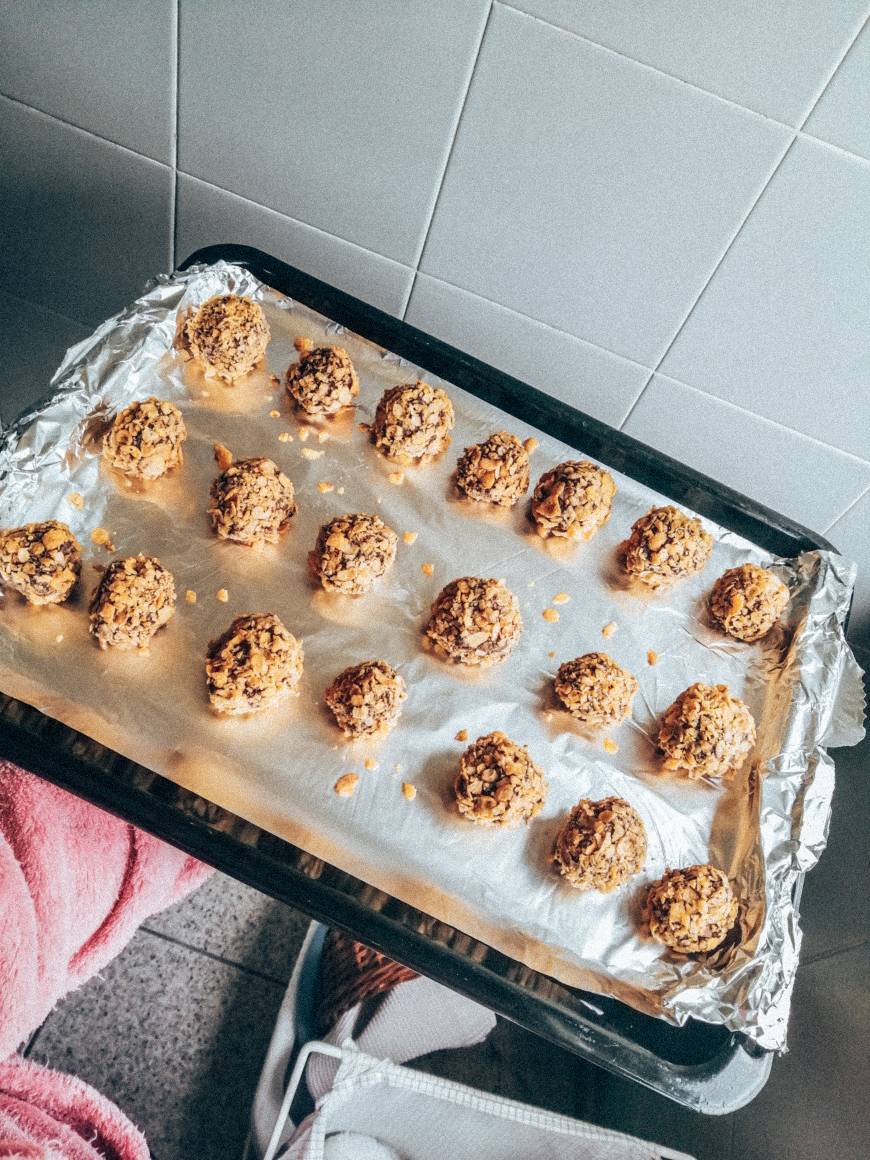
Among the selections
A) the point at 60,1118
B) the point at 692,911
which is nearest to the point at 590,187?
the point at 692,911

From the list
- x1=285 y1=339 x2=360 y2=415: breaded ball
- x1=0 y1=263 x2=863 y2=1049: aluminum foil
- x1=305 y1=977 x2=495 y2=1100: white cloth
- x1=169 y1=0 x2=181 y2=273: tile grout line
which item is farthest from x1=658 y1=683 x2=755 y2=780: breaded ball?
x1=169 y1=0 x2=181 y2=273: tile grout line

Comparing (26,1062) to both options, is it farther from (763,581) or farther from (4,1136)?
(763,581)

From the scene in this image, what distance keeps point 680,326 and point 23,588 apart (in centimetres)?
92

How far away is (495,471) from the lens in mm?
1123

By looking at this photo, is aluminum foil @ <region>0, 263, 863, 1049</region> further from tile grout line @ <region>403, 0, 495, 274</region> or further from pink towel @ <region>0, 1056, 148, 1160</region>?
pink towel @ <region>0, 1056, 148, 1160</region>

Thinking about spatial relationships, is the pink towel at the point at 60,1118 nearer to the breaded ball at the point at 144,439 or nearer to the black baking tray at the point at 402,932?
the black baking tray at the point at 402,932

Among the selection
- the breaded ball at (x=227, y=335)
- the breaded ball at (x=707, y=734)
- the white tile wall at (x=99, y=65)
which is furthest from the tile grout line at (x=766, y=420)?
the white tile wall at (x=99, y=65)

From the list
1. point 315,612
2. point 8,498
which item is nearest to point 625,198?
point 315,612

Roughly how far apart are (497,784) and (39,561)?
1.86 ft

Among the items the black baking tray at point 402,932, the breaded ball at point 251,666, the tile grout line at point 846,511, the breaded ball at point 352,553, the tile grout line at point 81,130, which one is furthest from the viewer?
the tile grout line at point 846,511

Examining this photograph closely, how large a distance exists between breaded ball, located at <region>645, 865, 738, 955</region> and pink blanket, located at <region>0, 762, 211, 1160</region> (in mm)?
575

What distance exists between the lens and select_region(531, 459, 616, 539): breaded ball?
1.11m

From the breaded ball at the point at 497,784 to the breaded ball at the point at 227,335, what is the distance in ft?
1.98

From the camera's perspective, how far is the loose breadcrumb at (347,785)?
94 centimetres
